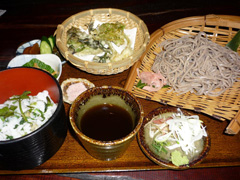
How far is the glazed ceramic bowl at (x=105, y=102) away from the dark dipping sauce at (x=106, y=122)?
0.03m

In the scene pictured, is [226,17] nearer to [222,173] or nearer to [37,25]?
[222,173]

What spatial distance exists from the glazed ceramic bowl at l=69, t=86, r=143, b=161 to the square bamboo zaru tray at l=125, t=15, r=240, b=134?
0.38m

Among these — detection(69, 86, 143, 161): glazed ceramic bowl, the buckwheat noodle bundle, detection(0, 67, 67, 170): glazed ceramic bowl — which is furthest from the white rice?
the buckwheat noodle bundle

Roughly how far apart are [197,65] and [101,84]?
44.8 inches

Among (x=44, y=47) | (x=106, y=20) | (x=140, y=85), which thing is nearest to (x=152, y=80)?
(x=140, y=85)

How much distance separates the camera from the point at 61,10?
3.77m

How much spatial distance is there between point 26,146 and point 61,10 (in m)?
3.14

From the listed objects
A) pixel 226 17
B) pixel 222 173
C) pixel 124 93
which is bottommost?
pixel 222 173

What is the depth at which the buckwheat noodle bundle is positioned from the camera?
7.27 feet

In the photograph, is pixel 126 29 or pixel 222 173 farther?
pixel 126 29

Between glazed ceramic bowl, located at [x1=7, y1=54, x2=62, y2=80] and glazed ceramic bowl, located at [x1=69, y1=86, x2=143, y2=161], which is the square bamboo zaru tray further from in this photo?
glazed ceramic bowl, located at [x1=7, y1=54, x2=62, y2=80]

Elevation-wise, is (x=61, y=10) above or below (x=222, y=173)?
above

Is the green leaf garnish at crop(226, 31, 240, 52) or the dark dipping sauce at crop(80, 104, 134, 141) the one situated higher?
the green leaf garnish at crop(226, 31, 240, 52)

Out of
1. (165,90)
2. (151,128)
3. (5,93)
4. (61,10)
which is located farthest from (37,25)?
(151,128)
